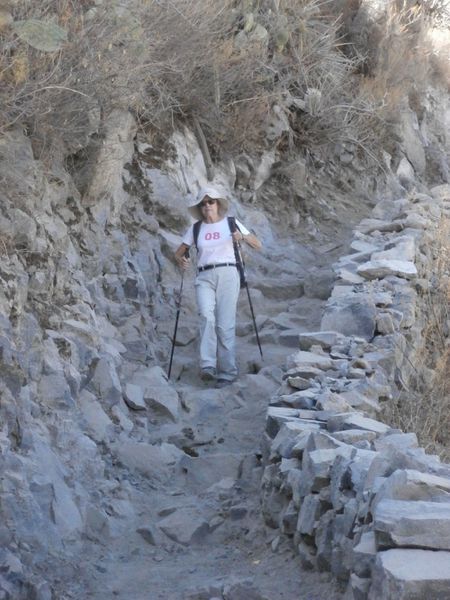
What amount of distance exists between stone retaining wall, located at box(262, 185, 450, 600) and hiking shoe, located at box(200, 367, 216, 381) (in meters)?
0.96

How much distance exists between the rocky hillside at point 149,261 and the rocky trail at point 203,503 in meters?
0.02

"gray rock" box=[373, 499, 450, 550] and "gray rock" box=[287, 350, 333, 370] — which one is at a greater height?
"gray rock" box=[287, 350, 333, 370]

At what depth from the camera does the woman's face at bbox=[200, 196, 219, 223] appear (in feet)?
26.1

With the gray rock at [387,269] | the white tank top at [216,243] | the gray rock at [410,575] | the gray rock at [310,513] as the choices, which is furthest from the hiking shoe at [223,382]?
the gray rock at [410,575]

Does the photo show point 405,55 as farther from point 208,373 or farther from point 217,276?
A: point 208,373

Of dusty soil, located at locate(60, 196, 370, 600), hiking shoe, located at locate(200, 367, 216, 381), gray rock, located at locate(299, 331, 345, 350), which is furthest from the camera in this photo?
hiking shoe, located at locate(200, 367, 216, 381)

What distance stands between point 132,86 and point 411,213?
13.7 ft

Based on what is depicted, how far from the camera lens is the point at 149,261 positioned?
8.77 metres

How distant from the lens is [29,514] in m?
4.62

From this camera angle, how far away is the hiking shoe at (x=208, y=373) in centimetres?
764

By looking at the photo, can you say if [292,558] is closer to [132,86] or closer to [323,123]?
[132,86]

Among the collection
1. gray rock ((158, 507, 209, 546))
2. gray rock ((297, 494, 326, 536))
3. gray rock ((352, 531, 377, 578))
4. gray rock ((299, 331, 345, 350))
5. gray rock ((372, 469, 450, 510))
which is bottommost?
gray rock ((158, 507, 209, 546))

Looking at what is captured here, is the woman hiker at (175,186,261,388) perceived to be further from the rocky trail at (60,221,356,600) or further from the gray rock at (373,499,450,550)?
the gray rock at (373,499,450,550)

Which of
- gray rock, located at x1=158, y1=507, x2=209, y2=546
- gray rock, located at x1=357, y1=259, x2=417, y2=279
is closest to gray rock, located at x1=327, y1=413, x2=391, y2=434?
gray rock, located at x1=158, y1=507, x2=209, y2=546
